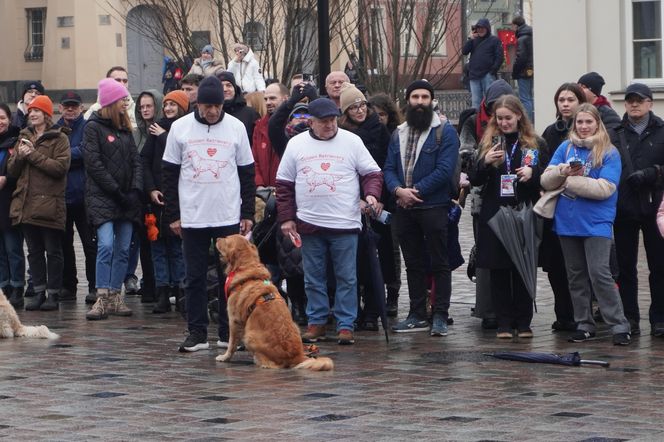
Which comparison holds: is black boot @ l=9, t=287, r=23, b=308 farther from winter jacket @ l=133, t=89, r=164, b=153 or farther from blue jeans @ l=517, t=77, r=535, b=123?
blue jeans @ l=517, t=77, r=535, b=123

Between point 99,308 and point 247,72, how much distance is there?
10.6 metres

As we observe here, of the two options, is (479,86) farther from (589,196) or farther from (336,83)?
(589,196)

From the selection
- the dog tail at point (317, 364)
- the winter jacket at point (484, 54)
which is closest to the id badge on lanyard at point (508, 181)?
the dog tail at point (317, 364)

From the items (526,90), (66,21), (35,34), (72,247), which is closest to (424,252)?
(72,247)

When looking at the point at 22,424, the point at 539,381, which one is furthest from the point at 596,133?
the point at 22,424

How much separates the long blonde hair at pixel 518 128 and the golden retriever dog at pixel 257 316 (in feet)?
7.79

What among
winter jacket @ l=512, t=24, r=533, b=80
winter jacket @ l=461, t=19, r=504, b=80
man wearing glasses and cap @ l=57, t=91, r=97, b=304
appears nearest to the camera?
man wearing glasses and cap @ l=57, t=91, r=97, b=304

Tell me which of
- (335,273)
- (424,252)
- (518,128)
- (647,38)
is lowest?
(335,273)

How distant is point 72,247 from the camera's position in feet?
51.1

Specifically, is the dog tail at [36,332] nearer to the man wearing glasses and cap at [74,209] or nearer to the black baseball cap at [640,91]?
the man wearing glasses and cap at [74,209]

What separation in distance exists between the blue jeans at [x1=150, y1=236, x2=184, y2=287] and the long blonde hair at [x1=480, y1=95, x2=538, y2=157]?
3459mm

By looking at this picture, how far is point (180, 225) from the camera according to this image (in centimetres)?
1205

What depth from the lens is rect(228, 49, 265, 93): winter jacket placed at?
947 inches

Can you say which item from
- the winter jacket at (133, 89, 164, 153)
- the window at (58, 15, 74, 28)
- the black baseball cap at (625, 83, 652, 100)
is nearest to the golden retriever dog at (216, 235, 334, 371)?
the black baseball cap at (625, 83, 652, 100)
